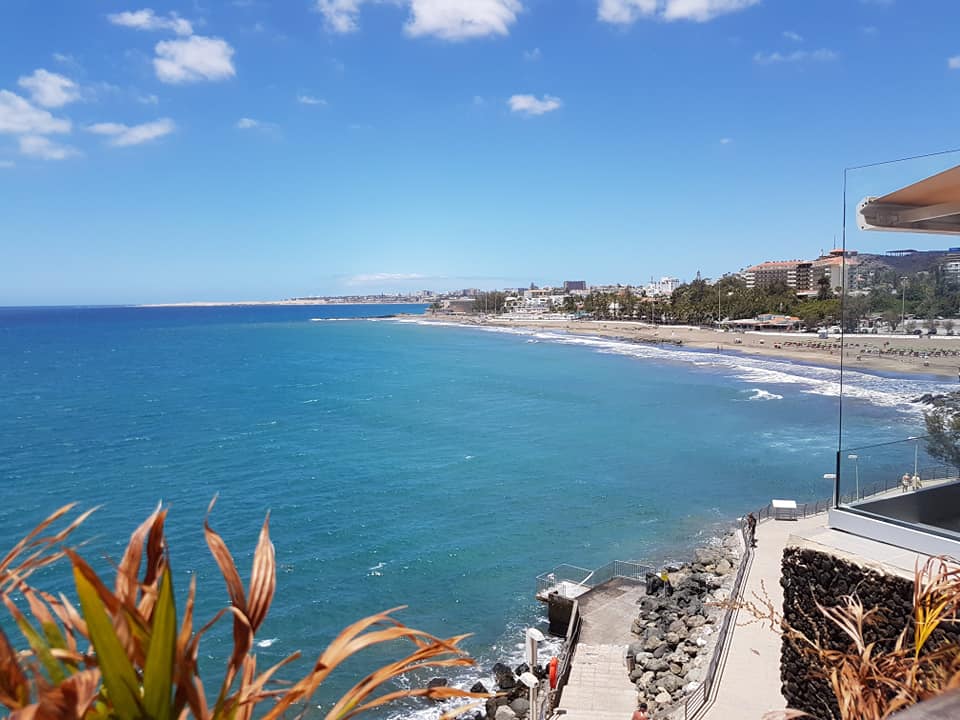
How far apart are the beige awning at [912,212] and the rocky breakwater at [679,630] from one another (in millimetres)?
6118

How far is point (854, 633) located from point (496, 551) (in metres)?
19.2

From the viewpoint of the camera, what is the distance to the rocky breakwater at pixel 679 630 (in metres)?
12.4

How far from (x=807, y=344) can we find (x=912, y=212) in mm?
81507

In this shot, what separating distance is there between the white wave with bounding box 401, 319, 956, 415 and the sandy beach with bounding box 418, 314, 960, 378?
199 mm

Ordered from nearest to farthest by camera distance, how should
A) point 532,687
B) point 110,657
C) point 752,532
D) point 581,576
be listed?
1. point 110,657
2. point 532,687
3. point 752,532
4. point 581,576

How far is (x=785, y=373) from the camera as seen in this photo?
64500 millimetres

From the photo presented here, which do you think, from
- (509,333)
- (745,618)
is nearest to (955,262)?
(745,618)

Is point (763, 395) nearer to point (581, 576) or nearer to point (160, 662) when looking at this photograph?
point (581, 576)

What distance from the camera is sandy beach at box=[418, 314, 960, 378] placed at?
813cm

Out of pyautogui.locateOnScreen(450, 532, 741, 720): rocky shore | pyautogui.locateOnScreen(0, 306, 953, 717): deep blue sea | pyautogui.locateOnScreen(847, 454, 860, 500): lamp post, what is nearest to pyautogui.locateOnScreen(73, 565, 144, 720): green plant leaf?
pyautogui.locateOnScreen(0, 306, 953, 717): deep blue sea

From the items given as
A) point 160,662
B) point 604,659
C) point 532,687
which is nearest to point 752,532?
point 604,659

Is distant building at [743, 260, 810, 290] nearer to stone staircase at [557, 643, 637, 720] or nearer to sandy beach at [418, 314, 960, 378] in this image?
sandy beach at [418, 314, 960, 378]

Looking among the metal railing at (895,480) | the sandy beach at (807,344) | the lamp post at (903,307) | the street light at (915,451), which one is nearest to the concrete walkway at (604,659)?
the metal railing at (895,480)

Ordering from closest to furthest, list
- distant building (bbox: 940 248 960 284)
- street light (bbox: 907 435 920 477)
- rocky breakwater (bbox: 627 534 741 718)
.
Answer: distant building (bbox: 940 248 960 284), street light (bbox: 907 435 920 477), rocky breakwater (bbox: 627 534 741 718)
